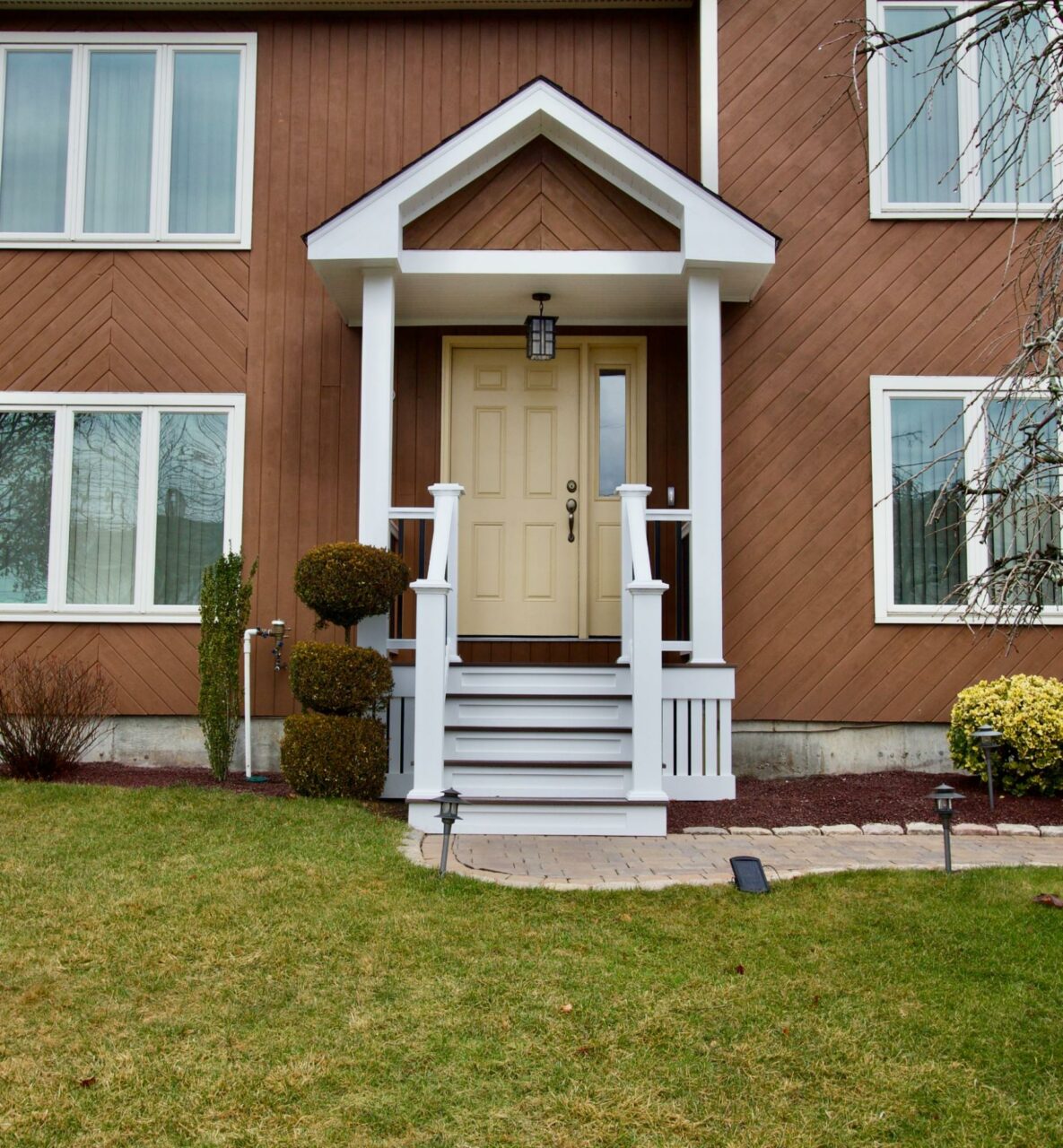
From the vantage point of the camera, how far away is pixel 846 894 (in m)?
4.91

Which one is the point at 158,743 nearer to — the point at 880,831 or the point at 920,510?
the point at 880,831

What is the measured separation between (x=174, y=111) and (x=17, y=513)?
3.33 meters

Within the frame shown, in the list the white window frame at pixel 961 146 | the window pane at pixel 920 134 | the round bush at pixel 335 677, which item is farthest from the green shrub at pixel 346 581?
the window pane at pixel 920 134

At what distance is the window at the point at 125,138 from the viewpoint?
29.3ft

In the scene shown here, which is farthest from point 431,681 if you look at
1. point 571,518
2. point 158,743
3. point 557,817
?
point 158,743

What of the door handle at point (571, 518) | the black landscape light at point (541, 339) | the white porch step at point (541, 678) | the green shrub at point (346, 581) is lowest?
the white porch step at point (541, 678)

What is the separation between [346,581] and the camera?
693 centimetres

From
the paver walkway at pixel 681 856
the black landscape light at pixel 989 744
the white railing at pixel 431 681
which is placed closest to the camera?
the paver walkway at pixel 681 856

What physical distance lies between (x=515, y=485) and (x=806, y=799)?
3163mm

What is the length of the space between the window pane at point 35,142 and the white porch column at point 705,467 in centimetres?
498

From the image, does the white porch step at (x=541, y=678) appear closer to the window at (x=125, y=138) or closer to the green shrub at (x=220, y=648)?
the green shrub at (x=220, y=648)

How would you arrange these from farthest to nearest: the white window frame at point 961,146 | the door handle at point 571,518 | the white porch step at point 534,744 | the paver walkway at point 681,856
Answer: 1. the door handle at point 571,518
2. the white window frame at point 961,146
3. the white porch step at point 534,744
4. the paver walkway at point 681,856

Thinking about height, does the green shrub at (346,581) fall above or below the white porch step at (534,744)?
above

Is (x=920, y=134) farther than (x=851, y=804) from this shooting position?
Yes
